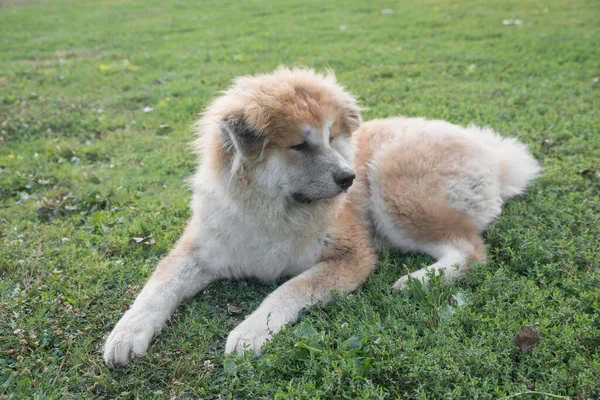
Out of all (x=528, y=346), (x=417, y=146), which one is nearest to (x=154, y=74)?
(x=417, y=146)

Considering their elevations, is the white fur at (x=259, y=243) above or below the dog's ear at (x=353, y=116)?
below

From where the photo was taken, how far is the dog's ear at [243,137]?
3.00 meters

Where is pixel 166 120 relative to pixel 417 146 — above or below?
below

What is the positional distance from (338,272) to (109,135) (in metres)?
4.05

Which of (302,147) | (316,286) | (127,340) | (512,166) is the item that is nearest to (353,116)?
(302,147)

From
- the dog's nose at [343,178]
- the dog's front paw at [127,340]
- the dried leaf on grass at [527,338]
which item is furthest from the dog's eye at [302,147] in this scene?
the dried leaf on grass at [527,338]

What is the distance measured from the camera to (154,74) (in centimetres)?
838

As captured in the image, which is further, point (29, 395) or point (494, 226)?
point (494, 226)

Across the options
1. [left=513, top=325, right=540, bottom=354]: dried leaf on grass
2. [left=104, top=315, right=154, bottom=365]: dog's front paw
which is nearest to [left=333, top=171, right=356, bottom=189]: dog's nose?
[left=513, top=325, right=540, bottom=354]: dried leaf on grass

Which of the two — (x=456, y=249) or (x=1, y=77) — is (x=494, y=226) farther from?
(x=1, y=77)

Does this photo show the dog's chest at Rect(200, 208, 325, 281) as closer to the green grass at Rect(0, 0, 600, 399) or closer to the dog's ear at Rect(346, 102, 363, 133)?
the green grass at Rect(0, 0, 600, 399)

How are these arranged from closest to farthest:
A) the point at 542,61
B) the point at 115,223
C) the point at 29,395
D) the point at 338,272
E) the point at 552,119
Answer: the point at 29,395 → the point at 338,272 → the point at 115,223 → the point at 552,119 → the point at 542,61

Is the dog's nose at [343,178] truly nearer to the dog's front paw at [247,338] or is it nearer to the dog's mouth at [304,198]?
the dog's mouth at [304,198]

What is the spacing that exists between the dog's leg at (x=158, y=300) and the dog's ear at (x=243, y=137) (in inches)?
33.9
